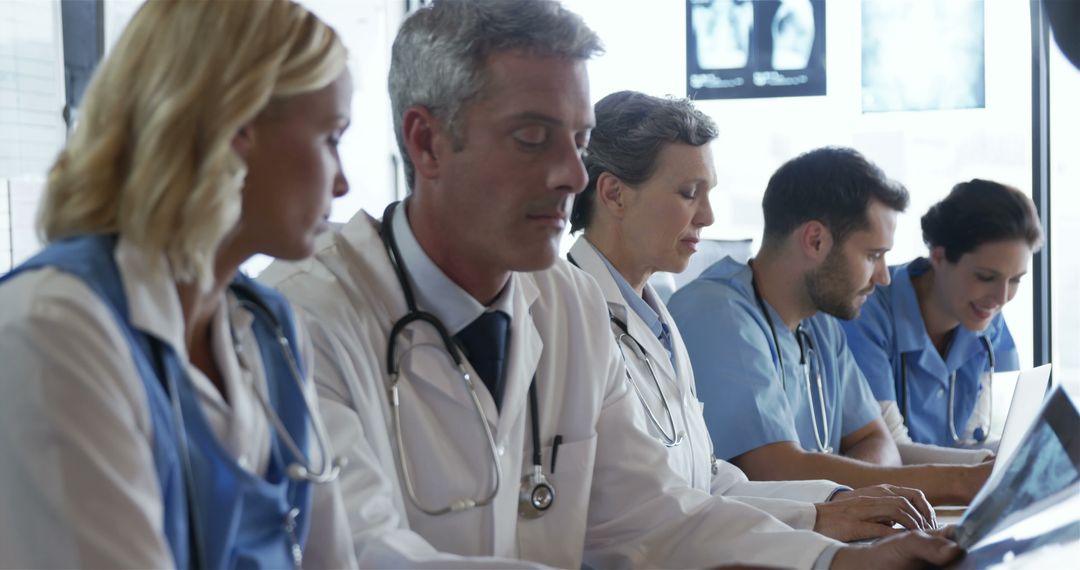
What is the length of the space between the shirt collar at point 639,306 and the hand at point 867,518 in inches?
19.7

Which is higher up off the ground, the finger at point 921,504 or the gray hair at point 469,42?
the gray hair at point 469,42

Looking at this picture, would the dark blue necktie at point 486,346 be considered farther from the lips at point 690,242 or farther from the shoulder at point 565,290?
the lips at point 690,242

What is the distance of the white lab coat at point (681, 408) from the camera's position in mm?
1902

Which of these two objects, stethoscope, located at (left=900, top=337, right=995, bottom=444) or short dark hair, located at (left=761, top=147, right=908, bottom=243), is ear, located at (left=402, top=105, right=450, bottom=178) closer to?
short dark hair, located at (left=761, top=147, right=908, bottom=243)

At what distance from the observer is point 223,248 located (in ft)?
3.33

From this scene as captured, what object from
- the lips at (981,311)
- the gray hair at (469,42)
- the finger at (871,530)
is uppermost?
the gray hair at (469,42)

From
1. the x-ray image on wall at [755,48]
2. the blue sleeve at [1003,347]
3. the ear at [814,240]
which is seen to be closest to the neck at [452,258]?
the ear at [814,240]

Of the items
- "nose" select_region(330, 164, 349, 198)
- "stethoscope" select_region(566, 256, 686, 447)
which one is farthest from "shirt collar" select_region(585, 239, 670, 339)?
"nose" select_region(330, 164, 349, 198)

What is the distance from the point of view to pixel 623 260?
2.17m

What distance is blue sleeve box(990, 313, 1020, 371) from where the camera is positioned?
329 cm

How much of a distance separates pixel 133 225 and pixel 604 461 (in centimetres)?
88

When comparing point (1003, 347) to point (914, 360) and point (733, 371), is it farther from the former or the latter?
point (733, 371)

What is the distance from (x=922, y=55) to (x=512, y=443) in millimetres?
3207

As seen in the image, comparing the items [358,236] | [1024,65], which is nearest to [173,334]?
[358,236]
